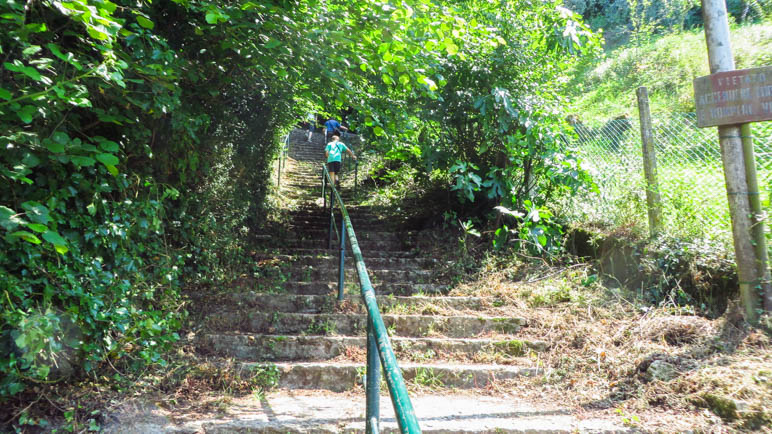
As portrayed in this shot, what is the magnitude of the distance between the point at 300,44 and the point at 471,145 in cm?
296

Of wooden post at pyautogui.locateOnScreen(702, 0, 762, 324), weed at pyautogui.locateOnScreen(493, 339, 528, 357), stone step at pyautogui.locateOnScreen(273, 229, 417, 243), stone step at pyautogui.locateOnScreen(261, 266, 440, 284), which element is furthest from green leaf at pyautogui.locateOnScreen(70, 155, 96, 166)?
wooden post at pyautogui.locateOnScreen(702, 0, 762, 324)

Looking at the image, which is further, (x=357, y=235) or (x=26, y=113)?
(x=357, y=235)

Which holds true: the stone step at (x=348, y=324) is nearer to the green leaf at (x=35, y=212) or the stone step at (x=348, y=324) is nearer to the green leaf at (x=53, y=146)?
the green leaf at (x=35, y=212)

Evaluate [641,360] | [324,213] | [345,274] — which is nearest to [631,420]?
[641,360]

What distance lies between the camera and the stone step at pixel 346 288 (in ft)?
14.6

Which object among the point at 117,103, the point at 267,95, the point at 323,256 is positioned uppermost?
the point at 267,95

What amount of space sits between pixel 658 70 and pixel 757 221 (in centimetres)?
784

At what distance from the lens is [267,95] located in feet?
17.6

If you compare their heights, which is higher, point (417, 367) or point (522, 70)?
point (522, 70)

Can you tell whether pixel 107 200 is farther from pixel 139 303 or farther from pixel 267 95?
pixel 267 95

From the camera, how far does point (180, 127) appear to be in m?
3.32

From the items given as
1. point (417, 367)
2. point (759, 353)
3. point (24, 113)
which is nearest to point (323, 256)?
point (417, 367)

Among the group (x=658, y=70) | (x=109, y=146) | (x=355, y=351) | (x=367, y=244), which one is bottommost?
(x=355, y=351)

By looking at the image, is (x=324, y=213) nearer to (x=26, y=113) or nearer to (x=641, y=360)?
(x=641, y=360)
